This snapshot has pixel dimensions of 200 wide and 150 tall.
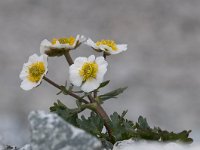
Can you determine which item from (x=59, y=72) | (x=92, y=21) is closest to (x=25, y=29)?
(x=92, y=21)

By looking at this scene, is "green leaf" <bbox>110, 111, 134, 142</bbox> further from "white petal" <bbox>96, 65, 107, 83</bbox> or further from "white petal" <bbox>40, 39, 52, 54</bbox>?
"white petal" <bbox>40, 39, 52, 54</bbox>

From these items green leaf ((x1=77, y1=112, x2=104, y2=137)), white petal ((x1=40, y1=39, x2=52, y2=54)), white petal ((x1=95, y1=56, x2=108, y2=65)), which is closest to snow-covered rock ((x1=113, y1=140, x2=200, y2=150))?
green leaf ((x1=77, y1=112, x2=104, y2=137))

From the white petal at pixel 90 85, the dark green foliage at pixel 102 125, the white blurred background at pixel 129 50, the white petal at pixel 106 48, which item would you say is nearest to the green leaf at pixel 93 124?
the dark green foliage at pixel 102 125

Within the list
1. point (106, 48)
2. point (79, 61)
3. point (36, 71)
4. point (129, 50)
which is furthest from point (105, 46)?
point (129, 50)

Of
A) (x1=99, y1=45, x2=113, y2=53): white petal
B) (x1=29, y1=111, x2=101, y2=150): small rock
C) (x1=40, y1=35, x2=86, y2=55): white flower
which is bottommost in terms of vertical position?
(x1=29, y1=111, x2=101, y2=150): small rock

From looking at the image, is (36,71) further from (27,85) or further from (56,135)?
(56,135)
